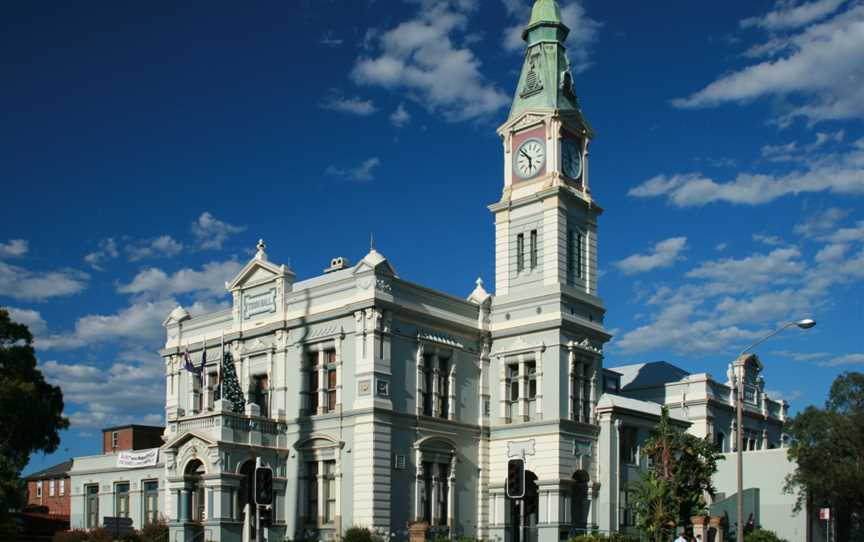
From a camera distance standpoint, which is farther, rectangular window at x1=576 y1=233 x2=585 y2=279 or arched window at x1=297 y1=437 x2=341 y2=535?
rectangular window at x1=576 y1=233 x2=585 y2=279

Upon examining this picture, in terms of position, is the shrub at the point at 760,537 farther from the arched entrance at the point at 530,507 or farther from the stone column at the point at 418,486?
the stone column at the point at 418,486

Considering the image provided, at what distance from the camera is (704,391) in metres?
66.6

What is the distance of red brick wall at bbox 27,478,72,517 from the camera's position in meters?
78.1

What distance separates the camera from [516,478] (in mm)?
22859

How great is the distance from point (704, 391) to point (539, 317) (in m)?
19.3

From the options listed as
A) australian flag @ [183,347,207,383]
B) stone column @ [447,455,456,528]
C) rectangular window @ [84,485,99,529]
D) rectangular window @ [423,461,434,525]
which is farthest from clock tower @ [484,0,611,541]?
rectangular window @ [84,485,99,529]

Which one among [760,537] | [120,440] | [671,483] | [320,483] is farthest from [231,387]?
[760,537]

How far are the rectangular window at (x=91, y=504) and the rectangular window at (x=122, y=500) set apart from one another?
6.58 ft

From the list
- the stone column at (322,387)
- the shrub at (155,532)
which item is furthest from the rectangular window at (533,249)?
the shrub at (155,532)

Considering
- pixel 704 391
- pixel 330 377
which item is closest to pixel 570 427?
pixel 330 377

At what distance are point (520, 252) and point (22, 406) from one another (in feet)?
81.6

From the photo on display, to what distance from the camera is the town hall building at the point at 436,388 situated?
47469 millimetres

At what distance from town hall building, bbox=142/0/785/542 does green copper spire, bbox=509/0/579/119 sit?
0.29 ft

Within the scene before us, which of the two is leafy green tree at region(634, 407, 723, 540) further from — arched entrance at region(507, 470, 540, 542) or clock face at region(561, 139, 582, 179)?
clock face at region(561, 139, 582, 179)
